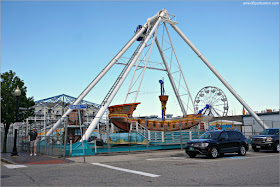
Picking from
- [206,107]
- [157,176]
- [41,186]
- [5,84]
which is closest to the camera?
[41,186]

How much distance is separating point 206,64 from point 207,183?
2637 cm

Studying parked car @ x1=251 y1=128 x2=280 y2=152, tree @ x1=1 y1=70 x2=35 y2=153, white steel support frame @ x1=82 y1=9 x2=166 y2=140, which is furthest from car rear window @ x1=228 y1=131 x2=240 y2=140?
tree @ x1=1 y1=70 x2=35 y2=153

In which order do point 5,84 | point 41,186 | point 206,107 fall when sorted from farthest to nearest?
1. point 206,107
2. point 5,84
3. point 41,186

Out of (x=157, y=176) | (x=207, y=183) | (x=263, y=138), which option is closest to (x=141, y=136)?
(x=263, y=138)

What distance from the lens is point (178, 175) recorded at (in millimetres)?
9789

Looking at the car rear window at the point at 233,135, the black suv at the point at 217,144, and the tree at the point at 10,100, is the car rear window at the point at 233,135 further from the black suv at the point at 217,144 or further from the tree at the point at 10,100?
the tree at the point at 10,100

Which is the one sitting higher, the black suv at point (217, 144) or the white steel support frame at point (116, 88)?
the white steel support frame at point (116, 88)

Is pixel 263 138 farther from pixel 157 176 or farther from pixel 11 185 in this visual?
pixel 11 185

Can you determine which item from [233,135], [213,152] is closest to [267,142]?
[233,135]

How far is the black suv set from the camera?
15820 millimetres

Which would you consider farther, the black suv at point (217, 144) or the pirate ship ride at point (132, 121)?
the pirate ship ride at point (132, 121)

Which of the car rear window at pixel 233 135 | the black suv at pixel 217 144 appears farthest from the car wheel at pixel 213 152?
the car rear window at pixel 233 135

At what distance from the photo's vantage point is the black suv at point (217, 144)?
15.8 meters

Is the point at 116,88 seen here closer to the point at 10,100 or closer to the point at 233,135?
the point at 10,100
